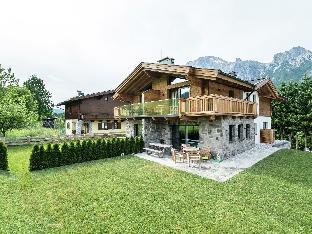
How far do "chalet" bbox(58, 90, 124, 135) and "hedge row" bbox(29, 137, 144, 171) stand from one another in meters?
21.2

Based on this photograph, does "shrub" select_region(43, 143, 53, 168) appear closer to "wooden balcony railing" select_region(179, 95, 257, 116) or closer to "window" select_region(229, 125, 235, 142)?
"wooden balcony railing" select_region(179, 95, 257, 116)

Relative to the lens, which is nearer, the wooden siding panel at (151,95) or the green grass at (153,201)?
the green grass at (153,201)

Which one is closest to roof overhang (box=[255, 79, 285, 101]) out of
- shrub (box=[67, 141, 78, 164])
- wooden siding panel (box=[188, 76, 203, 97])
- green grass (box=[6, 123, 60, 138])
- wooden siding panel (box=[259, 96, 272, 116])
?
wooden siding panel (box=[259, 96, 272, 116])

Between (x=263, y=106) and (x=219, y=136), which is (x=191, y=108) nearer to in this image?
(x=219, y=136)

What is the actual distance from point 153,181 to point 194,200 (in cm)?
325

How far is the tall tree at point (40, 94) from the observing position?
→ 234ft

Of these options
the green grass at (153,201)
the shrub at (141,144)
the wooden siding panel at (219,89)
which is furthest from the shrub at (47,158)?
the wooden siding panel at (219,89)

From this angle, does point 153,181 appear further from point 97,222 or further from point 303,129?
point 303,129

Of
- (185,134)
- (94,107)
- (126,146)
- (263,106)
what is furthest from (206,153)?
(94,107)

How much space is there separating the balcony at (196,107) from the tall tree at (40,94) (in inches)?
2182

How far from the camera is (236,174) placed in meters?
14.3

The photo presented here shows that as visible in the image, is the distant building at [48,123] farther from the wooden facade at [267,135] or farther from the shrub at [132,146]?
the wooden facade at [267,135]

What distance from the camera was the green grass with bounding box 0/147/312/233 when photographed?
326 inches

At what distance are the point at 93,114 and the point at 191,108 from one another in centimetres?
2708
